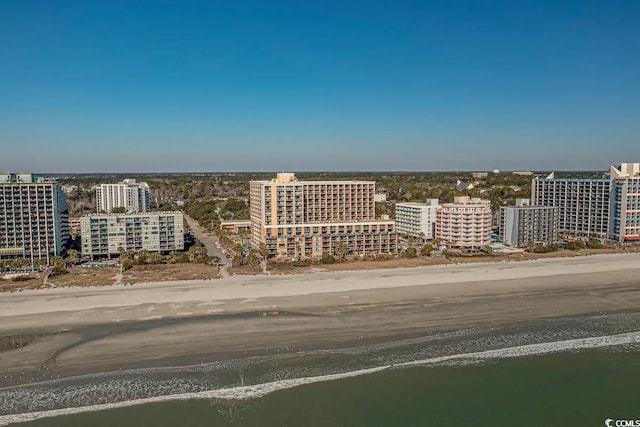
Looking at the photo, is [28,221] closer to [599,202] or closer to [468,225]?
[468,225]

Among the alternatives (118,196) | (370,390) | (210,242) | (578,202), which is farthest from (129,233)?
(578,202)

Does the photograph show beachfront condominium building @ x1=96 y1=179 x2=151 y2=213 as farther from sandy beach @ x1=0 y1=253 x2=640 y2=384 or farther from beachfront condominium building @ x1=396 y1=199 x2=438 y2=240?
sandy beach @ x1=0 y1=253 x2=640 y2=384

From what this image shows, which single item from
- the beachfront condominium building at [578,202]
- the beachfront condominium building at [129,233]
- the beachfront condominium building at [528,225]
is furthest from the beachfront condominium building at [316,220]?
the beachfront condominium building at [578,202]

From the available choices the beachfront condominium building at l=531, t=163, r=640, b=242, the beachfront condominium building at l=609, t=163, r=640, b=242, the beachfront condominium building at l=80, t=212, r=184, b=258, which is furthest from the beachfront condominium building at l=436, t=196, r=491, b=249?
the beachfront condominium building at l=80, t=212, r=184, b=258

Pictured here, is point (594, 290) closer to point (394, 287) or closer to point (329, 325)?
point (394, 287)

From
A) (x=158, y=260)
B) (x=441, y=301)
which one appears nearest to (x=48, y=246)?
(x=158, y=260)

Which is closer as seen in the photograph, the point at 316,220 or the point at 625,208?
the point at 316,220
